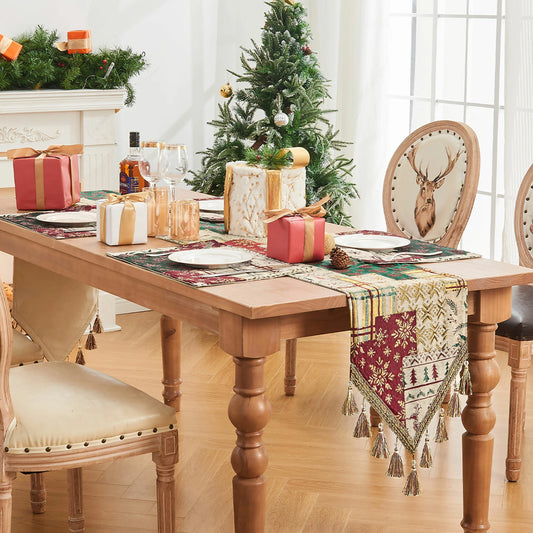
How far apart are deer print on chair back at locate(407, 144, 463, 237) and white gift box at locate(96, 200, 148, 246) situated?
1.09 meters

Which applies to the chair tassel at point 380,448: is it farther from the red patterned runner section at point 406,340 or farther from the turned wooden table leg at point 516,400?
the turned wooden table leg at point 516,400

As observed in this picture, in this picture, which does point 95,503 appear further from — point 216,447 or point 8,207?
point 8,207

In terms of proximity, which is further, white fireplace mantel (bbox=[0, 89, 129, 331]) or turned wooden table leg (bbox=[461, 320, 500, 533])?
white fireplace mantel (bbox=[0, 89, 129, 331])

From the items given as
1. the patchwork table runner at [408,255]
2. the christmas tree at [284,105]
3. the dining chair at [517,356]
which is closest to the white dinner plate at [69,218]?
the patchwork table runner at [408,255]

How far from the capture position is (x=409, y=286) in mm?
2193

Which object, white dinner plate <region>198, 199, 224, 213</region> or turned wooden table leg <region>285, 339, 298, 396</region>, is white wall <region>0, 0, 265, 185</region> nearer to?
turned wooden table leg <region>285, 339, 298, 396</region>

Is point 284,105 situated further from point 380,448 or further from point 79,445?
point 79,445

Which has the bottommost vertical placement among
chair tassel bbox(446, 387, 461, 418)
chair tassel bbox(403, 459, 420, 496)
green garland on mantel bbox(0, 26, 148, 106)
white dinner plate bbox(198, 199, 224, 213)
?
chair tassel bbox(403, 459, 420, 496)

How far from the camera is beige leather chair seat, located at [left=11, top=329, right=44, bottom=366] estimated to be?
9.21ft

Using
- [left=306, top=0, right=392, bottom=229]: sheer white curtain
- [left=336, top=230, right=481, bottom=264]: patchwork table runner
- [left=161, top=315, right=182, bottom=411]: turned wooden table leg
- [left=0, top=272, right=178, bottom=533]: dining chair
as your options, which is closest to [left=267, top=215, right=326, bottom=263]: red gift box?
[left=336, top=230, right=481, bottom=264]: patchwork table runner

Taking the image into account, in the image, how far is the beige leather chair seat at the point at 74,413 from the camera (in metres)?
2.14

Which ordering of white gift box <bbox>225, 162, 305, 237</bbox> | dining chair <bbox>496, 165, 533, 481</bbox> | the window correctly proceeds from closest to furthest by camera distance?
white gift box <bbox>225, 162, 305, 237</bbox>
dining chair <bbox>496, 165, 533, 481</bbox>
the window

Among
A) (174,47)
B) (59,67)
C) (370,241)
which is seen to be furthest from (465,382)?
(174,47)

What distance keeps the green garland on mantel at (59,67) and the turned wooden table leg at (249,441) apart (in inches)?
110
